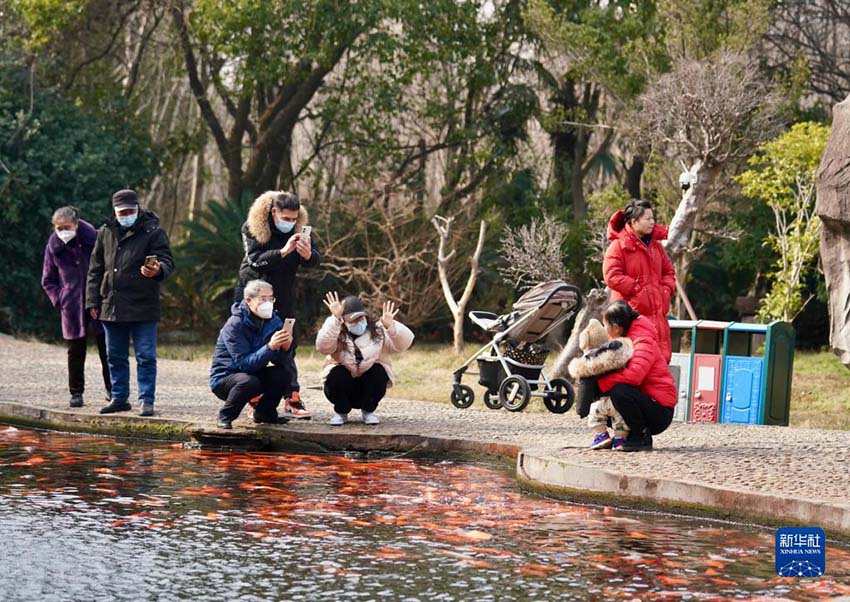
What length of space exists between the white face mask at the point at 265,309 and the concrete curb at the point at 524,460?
2.89 ft

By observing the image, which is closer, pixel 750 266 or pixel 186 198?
pixel 750 266

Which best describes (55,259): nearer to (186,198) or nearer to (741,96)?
(741,96)

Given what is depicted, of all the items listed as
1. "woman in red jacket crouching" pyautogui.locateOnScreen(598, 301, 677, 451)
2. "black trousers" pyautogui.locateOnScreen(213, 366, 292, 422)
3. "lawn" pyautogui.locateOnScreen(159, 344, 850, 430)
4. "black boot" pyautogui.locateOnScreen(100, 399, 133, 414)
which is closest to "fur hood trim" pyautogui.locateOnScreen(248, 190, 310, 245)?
"black trousers" pyautogui.locateOnScreen(213, 366, 292, 422)

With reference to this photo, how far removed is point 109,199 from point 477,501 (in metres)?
17.6

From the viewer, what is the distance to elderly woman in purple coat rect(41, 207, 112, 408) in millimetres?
11977

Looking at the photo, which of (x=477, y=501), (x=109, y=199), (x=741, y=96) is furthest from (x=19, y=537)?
(x=109, y=199)

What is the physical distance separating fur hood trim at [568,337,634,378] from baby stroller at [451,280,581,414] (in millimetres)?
4013

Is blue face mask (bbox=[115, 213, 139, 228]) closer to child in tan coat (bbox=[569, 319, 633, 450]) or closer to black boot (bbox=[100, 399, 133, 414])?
black boot (bbox=[100, 399, 133, 414])

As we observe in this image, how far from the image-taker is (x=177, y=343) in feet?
84.2

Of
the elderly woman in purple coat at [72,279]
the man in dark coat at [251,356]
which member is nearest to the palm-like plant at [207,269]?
the elderly woman in purple coat at [72,279]

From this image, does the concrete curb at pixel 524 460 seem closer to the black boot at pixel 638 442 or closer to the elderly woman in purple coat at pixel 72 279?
the elderly woman in purple coat at pixel 72 279

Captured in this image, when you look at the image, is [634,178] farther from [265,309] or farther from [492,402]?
[265,309]

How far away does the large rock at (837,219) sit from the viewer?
12094 mm

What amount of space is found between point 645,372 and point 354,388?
274 cm
